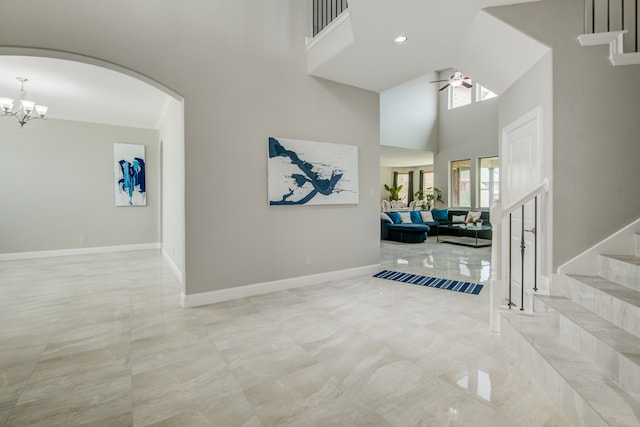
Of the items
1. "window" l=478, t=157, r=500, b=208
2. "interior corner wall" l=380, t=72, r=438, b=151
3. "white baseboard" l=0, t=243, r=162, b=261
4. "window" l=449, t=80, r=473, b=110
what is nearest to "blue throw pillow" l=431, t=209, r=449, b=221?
"window" l=478, t=157, r=500, b=208

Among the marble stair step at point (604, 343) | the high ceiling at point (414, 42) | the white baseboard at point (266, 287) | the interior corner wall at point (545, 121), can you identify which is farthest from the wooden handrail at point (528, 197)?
the white baseboard at point (266, 287)

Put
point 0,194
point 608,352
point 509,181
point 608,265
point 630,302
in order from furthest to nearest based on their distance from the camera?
1. point 0,194
2. point 509,181
3. point 608,265
4. point 630,302
5. point 608,352

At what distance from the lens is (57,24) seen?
2725 mm

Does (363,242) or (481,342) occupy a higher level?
(363,242)

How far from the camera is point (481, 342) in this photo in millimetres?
2574

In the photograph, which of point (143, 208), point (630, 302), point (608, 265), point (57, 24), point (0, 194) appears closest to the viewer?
point (630, 302)

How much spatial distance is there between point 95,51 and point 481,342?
4.44 meters

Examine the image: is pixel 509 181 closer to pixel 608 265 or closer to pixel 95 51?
pixel 608 265

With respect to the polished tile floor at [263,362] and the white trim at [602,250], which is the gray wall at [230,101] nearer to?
the polished tile floor at [263,362]

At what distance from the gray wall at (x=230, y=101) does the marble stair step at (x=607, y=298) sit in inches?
110

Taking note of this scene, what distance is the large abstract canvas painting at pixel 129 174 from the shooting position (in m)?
7.10

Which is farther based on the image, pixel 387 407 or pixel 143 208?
pixel 143 208

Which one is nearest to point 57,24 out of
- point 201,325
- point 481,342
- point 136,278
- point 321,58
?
point 321,58

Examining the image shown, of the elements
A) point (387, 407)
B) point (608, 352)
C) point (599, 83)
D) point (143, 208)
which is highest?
point (599, 83)
